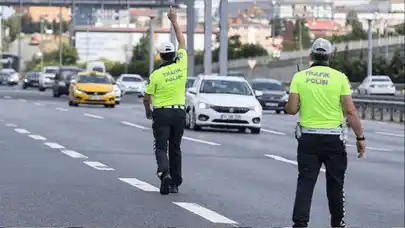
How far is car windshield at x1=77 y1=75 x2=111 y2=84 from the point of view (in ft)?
173

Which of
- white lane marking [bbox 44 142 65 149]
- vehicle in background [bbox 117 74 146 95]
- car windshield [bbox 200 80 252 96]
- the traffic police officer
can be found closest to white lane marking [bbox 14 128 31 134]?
white lane marking [bbox 44 142 65 149]

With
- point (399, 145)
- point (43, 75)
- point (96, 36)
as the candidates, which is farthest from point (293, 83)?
point (96, 36)

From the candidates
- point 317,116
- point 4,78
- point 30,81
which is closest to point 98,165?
point 317,116

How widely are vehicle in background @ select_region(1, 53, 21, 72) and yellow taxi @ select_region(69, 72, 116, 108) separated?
11970cm

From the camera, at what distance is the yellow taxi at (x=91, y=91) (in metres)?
51.7

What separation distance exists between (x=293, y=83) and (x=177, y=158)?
440 cm

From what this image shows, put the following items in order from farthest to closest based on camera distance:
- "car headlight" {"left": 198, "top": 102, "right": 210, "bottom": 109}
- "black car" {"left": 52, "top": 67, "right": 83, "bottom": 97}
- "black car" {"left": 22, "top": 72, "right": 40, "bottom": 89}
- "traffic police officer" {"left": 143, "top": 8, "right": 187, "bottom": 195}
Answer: "black car" {"left": 22, "top": 72, "right": 40, "bottom": 89}, "black car" {"left": 52, "top": 67, "right": 83, "bottom": 97}, "car headlight" {"left": 198, "top": 102, "right": 210, "bottom": 109}, "traffic police officer" {"left": 143, "top": 8, "right": 187, "bottom": 195}

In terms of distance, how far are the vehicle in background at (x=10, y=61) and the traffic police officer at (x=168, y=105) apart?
516 ft

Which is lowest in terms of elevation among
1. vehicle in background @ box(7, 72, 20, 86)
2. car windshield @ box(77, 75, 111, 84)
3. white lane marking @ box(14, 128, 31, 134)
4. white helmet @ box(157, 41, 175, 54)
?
vehicle in background @ box(7, 72, 20, 86)

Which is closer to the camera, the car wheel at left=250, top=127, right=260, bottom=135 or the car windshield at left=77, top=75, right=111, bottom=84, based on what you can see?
the car wheel at left=250, top=127, right=260, bottom=135

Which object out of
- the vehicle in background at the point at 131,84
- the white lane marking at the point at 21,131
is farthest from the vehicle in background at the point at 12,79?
the white lane marking at the point at 21,131

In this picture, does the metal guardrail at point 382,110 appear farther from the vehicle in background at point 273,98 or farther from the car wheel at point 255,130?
the car wheel at point 255,130

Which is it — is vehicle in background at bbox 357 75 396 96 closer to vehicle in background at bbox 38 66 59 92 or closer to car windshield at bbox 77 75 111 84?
vehicle in background at bbox 38 66 59 92

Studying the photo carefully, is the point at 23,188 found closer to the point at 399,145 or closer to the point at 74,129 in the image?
the point at 74,129
